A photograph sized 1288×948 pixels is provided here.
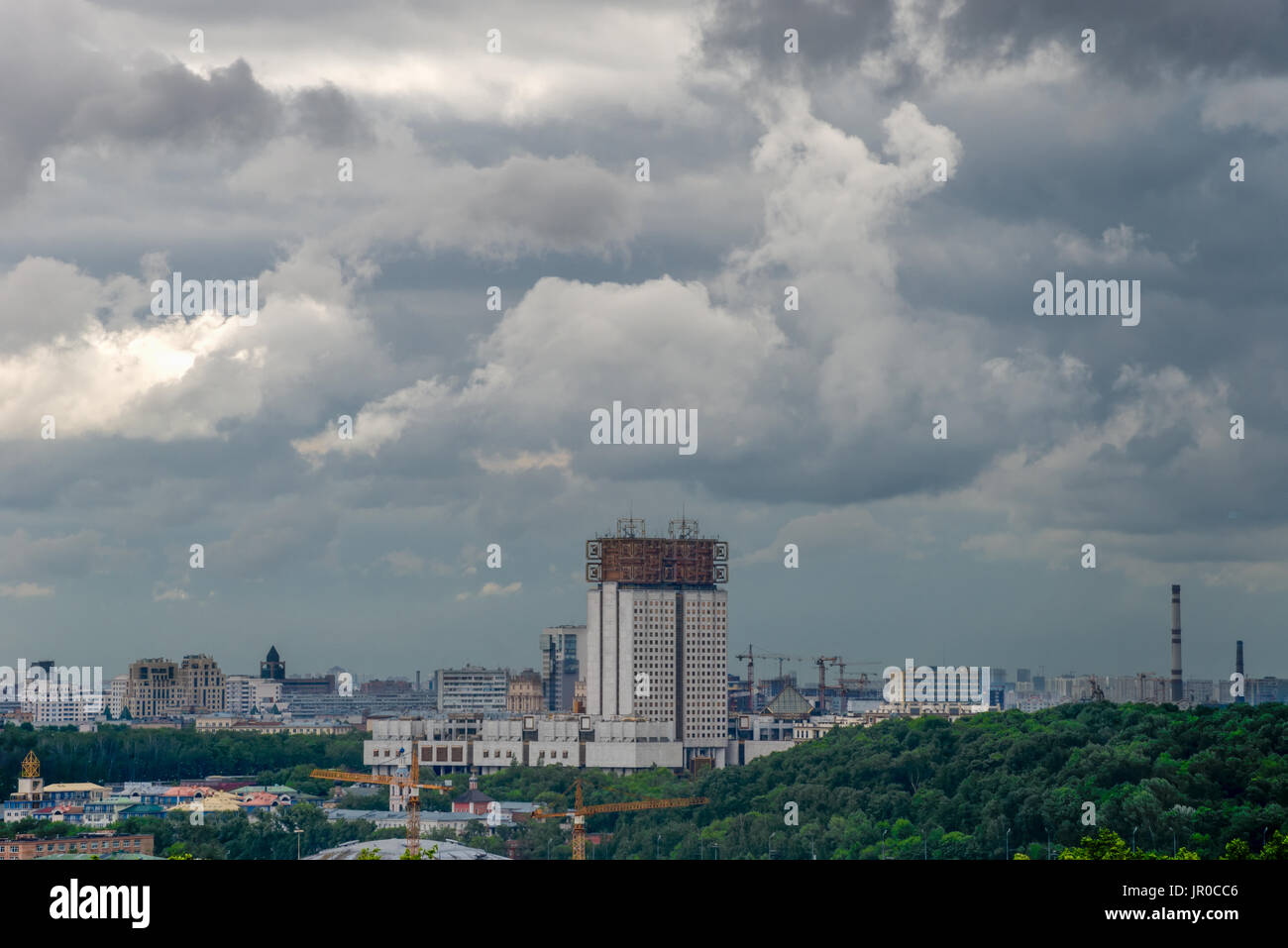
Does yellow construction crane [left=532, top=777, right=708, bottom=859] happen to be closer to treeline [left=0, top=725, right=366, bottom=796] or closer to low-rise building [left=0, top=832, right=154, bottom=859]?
low-rise building [left=0, top=832, right=154, bottom=859]

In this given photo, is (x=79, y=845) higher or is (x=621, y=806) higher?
(x=79, y=845)

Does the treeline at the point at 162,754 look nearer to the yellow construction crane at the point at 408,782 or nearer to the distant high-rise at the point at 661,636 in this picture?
the yellow construction crane at the point at 408,782

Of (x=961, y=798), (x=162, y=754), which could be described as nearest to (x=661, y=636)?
(x=162, y=754)

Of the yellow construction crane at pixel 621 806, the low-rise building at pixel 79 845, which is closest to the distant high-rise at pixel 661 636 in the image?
the yellow construction crane at pixel 621 806

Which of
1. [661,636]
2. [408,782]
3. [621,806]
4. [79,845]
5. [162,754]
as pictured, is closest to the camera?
[79,845]

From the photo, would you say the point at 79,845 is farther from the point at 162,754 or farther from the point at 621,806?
the point at 162,754
